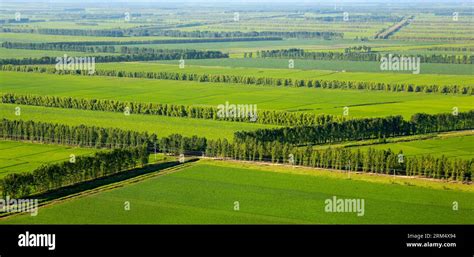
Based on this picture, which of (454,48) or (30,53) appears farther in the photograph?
(454,48)

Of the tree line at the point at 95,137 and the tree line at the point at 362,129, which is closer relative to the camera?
the tree line at the point at 95,137

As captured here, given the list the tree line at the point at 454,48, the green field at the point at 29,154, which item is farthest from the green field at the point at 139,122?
the tree line at the point at 454,48

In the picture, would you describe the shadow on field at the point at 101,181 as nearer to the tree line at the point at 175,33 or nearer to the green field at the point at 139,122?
the green field at the point at 139,122

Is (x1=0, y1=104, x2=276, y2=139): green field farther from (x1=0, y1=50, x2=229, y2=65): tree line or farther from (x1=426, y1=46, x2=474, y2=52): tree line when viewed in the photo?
(x1=426, y1=46, x2=474, y2=52): tree line

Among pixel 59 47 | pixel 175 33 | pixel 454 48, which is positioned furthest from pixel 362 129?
pixel 175 33

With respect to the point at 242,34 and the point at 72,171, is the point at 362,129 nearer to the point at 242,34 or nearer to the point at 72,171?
the point at 72,171

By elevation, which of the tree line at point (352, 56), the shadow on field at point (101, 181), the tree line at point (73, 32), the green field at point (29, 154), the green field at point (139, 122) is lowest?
the shadow on field at point (101, 181)

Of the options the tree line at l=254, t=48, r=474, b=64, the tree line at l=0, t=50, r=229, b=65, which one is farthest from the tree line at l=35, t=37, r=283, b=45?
the tree line at l=254, t=48, r=474, b=64
